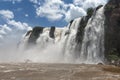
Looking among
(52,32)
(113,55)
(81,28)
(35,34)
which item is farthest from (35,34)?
(113,55)

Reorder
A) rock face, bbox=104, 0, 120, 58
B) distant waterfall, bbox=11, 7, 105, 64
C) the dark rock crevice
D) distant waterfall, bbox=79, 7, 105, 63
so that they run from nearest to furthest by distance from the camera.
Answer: rock face, bbox=104, 0, 120, 58 → distant waterfall, bbox=79, 7, 105, 63 → distant waterfall, bbox=11, 7, 105, 64 → the dark rock crevice

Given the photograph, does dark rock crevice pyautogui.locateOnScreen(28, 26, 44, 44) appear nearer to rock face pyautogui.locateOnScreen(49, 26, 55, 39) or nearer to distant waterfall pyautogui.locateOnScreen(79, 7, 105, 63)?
rock face pyautogui.locateOnScreen(49, 26, 55, 39)

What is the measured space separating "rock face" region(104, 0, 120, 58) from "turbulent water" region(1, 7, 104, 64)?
4.33 ft

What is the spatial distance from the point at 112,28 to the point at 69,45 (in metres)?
15.0

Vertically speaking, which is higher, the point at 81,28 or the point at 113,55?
the point at 81,28

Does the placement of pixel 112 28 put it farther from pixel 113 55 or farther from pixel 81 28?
pixel 81 28

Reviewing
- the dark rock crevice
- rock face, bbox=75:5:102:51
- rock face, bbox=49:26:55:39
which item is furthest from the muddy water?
the dark rock crevice

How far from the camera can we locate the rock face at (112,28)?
188 feet

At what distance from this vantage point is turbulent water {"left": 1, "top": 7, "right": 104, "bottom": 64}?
61.6 m

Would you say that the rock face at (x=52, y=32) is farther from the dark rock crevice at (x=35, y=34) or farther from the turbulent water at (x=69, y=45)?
the dark rock crevice at (x=35, y=34)

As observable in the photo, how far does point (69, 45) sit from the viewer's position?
71250mm

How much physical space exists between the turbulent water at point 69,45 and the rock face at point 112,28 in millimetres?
1319

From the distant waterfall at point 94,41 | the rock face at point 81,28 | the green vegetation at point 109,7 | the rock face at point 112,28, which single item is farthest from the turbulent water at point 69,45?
the green vegetation at point 109,7

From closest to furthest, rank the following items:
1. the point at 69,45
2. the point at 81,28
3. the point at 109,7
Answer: the point at 109,7 → the point at 81,28 → the point at 69,45
